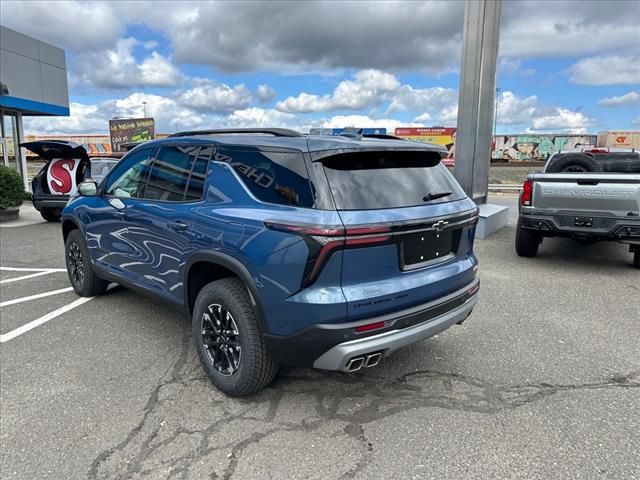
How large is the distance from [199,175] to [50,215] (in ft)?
33.0

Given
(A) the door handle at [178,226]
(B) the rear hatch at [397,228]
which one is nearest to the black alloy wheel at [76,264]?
(A) the door handle at [178,226]

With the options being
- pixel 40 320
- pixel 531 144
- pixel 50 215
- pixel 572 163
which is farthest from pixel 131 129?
pixel 40 320

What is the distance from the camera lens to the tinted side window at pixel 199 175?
11.1 feet

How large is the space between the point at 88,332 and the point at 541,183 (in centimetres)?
583

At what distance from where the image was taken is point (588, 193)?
20.5 feet

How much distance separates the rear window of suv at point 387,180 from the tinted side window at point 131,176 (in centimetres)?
204

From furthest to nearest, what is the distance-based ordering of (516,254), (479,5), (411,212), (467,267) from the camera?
(479,5)
(516,254)
(467,267)
(411,212)

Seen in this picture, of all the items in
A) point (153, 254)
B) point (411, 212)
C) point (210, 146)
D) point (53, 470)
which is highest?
point (210, 146)

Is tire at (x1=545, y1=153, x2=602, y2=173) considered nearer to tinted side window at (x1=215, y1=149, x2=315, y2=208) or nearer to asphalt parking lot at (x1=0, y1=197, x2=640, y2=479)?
asphalt parking lot at (x1=0, y1=197, x2=640, y2=479)

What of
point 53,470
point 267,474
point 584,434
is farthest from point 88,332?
point 584,434

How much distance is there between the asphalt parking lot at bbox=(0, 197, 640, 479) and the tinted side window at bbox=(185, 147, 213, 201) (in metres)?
1.32

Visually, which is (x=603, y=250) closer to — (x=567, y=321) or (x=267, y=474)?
(x=567, y=321)

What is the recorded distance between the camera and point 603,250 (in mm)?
8281

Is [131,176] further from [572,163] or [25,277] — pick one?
[572,163]
